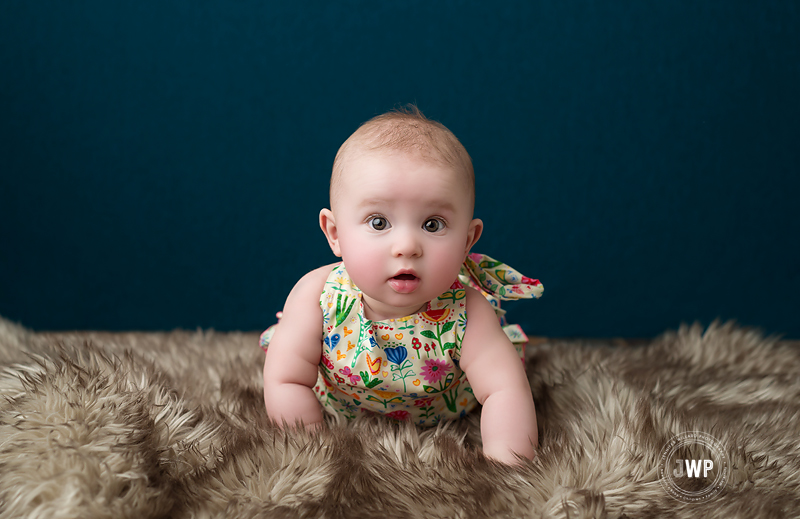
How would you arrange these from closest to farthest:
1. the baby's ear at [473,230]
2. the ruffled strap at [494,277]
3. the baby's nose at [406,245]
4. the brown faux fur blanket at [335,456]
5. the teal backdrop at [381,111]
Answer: the brown faux fur blanket at [335,456] → the baby's nose at [406,245] → the baby's ear at [473,230] → the ruffled strap at [494,277] → the teal backdrop at [381,111]

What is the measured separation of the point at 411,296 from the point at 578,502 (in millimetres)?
320

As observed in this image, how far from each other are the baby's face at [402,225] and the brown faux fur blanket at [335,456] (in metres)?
0.21

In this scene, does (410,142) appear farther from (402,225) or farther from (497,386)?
(497,386)

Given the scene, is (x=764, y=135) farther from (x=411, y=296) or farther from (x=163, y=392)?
(x=163, y=392)

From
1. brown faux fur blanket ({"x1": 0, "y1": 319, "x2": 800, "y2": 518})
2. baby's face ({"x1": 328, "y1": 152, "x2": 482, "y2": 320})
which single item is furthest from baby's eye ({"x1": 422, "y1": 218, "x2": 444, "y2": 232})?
brown faux fur blanket ({"x1": 0, "y1": 319, "x2": 800, "y2": 518})

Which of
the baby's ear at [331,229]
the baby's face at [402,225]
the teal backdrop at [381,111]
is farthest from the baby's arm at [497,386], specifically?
the teal backdrop at [381,111]

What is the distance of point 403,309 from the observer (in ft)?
2.94

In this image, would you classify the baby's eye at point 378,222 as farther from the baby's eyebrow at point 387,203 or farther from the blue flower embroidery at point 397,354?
the blue flower embroidery at point 397,354

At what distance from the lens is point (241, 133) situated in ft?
5.11

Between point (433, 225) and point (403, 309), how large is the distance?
0.15 m

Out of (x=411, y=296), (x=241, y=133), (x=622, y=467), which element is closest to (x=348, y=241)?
(x=411, y=296)

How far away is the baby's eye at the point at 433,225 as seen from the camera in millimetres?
804

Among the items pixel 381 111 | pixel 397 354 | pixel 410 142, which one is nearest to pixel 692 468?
pixel 397 354

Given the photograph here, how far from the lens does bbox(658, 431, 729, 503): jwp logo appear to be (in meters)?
0.69
